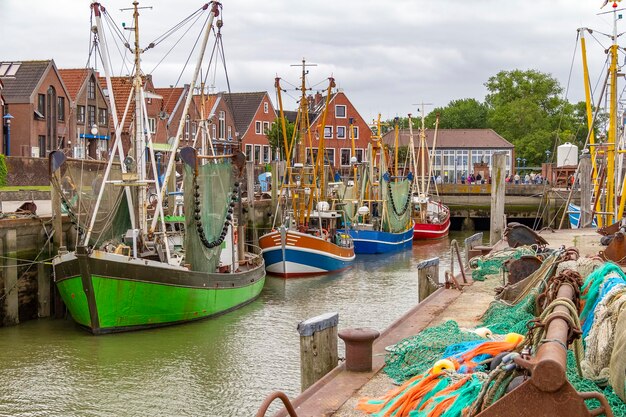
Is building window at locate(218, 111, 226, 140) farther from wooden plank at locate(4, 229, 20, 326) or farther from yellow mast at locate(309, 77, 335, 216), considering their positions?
wooden plank at locate(4, 229, 20, 326)

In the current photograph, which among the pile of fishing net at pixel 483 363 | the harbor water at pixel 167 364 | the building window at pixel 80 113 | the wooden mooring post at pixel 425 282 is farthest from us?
the building window at pixel 80 113

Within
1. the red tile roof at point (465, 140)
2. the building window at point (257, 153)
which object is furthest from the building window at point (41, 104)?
the red tile roof at point (465, 140)

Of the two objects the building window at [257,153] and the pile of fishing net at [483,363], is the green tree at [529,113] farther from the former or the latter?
the pile of fishing net at [483,363]

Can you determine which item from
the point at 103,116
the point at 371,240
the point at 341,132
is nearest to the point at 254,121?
the point at 341,132

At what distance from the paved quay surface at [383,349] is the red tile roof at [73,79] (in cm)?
4579

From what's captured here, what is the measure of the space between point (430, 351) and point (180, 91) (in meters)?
66.4

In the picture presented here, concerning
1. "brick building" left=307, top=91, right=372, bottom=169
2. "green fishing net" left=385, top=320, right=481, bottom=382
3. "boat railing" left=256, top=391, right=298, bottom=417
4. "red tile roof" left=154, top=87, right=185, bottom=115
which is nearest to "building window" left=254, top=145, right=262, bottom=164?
"brick building" left=307, top=91, right=372, bottom=169

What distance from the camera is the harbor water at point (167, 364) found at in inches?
553

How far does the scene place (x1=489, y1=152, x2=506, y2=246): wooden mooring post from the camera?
21.9 m

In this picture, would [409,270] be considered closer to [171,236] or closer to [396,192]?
[396,192]

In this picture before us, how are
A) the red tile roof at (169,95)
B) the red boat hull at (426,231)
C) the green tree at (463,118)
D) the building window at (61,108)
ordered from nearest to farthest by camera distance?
the red boat hull at (426,231)
the building window at (61,108)
the red tile roof at (169,95)
the green tree at (463,118)

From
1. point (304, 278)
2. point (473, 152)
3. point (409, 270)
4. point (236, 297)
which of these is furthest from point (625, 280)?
point (473, 152)

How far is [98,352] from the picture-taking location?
17516 millimetres

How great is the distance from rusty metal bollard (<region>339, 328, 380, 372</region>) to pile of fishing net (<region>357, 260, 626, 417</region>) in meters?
0.25
